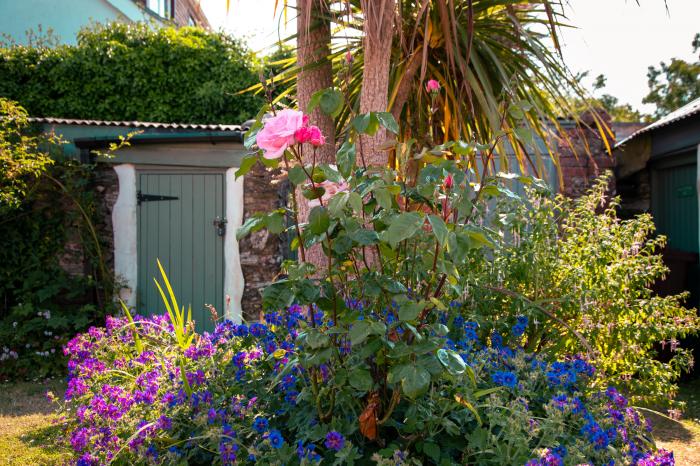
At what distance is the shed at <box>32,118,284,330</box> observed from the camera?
19.1ft

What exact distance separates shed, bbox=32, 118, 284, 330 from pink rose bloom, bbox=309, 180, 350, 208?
4.18 m

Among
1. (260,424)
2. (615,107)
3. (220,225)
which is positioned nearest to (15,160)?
(220,225)

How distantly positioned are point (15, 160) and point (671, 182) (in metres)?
6.07

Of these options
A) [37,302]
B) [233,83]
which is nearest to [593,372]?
[37,302]

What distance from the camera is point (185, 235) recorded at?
5887 millimetres

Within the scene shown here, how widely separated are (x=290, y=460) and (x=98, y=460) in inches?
27.1

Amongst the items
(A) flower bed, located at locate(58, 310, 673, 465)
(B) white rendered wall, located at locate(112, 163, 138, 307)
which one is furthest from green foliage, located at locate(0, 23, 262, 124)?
(A) flower bed, located at locate(58, 310, 673, 465)

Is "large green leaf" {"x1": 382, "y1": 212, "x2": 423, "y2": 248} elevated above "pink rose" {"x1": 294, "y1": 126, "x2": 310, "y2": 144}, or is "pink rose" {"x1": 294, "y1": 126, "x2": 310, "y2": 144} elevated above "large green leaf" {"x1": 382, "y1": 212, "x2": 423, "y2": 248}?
"pink rose" {"x1": 294, "y1": 126, "x2": 310, "y2": 144}

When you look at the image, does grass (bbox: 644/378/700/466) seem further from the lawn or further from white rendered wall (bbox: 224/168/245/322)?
white rendered wall (bbox: 224/168/245/322)

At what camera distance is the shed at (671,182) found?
17.0ft

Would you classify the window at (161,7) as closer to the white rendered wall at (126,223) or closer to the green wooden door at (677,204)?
the white rendered wall at (126,223)

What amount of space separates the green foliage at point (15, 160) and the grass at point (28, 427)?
4.71ft

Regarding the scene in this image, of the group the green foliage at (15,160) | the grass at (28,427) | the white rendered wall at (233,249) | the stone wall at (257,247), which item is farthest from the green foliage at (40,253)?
the stone wall at (257,247)

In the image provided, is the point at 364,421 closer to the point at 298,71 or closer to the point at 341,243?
the point at 341,243
